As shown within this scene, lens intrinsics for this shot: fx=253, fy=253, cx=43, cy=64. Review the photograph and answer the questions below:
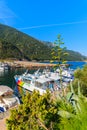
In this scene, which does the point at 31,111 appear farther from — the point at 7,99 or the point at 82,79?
the point at 7,99

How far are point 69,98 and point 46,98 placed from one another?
1232mm

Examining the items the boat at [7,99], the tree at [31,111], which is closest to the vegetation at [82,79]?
the boat at [7,99]

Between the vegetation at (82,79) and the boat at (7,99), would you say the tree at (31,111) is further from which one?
the boat at (7,99)

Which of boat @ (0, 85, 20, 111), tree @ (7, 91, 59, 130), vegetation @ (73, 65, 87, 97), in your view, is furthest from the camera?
boat @ (0, 85, 20, 111)

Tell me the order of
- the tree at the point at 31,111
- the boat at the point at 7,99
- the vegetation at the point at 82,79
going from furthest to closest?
the boat at the point at 7,99 < the vegetation at the point at 82,79 < the tree at the point at 31,111

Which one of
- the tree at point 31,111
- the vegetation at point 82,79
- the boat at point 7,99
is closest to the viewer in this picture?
the tree at point 31,111

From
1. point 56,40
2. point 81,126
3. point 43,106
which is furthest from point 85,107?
point 56,40

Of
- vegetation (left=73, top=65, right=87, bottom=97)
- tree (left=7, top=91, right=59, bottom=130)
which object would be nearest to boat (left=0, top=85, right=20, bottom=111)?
vegetation (left=73, top=65, right=87, bottom=97)

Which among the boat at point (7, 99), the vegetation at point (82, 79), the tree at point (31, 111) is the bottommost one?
the boat at point (7, 99)

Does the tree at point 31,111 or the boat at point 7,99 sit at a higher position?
the tree at point 31,111

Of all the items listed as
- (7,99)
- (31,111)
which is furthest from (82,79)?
(31,111)

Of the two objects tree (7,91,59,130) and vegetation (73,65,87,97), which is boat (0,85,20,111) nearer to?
vegetation (73,65,87,97)

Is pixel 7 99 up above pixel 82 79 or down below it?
below

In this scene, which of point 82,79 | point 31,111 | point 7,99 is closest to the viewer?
point 31,111
